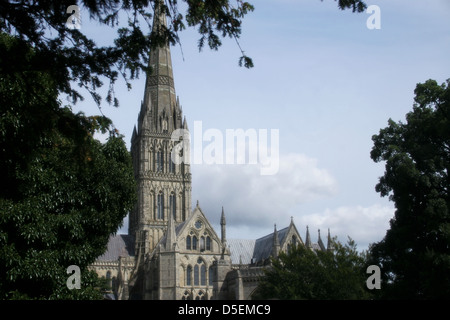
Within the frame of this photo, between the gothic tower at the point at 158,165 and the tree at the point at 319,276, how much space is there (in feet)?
96.7

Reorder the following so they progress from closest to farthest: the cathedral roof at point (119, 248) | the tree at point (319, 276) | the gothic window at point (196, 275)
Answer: the tree at point (319, 276) → the gothic window at point (196, 275) → the cathedral roof at point (119, 248)

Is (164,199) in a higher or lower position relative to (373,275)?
higher

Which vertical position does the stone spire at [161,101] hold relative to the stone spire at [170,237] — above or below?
above

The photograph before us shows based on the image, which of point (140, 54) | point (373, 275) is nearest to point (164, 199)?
point (373, 275)

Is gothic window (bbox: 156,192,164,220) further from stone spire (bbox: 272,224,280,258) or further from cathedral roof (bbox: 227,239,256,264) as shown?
stone spire (bbox: 272,224,280,258)

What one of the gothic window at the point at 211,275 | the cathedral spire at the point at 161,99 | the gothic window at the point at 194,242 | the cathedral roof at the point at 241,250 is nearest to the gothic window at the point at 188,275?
the gothic window at the point at 211,275

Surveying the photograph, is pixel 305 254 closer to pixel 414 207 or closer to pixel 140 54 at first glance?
pixel 414 207

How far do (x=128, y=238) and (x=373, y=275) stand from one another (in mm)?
52936

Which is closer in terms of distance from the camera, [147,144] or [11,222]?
[11,222]

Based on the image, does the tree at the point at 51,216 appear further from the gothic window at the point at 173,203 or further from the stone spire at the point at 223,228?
the gothic window at the point at 173,203

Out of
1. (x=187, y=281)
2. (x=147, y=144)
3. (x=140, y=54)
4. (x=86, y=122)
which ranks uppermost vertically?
(x=147, y=144)

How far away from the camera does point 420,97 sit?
91.4 feet

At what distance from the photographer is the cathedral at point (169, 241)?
58.8 metres

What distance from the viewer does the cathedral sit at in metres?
58.8
